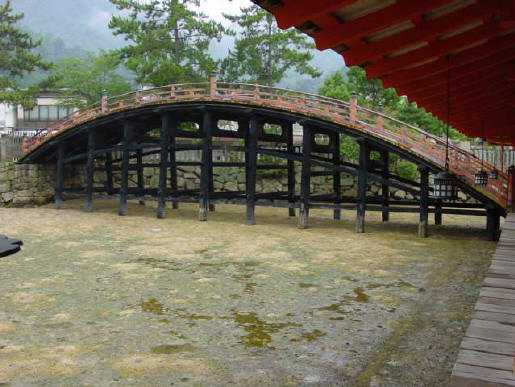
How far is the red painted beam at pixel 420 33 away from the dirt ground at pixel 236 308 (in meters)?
2.98

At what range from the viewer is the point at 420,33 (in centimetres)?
392

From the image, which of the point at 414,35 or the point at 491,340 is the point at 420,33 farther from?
the point at 491,340

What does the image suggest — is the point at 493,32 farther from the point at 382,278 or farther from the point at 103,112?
the point at 103,112

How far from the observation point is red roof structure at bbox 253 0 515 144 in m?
3.42

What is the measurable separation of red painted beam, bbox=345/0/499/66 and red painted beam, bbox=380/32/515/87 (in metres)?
0.50

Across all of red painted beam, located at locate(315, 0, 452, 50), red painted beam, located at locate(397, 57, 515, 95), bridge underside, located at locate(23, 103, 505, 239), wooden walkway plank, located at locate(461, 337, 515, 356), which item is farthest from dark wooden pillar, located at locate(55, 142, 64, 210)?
wooden walkway plank, located at locate(461, 337, 515, 356)

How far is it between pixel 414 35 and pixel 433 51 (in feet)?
2.11

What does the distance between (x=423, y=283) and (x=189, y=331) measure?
4394mm

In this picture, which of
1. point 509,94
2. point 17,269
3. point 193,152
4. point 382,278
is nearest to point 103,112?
point 193,152

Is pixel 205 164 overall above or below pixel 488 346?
above

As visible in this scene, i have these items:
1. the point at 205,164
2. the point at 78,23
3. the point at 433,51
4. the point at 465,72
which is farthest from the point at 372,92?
the point at 78,23

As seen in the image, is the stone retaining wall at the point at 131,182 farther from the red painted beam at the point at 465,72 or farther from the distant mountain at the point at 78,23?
the distant mountain at the point at 78,23

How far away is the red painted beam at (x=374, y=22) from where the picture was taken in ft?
11.3

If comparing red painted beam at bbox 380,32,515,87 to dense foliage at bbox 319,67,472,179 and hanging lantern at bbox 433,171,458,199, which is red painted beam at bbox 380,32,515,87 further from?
dense foliage at bbox 319,67,472,179
